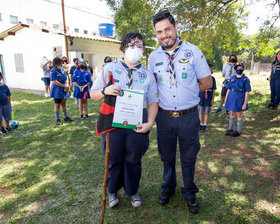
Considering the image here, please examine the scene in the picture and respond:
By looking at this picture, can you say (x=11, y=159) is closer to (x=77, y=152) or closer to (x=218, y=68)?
(x=77, y=152)

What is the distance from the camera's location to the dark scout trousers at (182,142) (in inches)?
100

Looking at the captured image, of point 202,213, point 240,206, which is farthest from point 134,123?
point 240,206

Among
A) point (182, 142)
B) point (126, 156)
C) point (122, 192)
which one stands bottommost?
point (122, 192)

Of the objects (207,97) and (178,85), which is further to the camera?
(207,97)

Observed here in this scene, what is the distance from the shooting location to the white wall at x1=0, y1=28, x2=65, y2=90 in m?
12.8

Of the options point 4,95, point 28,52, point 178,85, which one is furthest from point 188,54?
point 28,52

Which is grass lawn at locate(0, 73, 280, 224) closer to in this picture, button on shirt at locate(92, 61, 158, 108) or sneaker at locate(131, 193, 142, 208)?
sneaker at locate(131, 193, 142, 208)

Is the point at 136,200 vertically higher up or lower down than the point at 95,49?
lower down

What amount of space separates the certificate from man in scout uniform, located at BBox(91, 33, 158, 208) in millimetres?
80

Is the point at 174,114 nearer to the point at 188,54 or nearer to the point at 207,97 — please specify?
the point at 188,54

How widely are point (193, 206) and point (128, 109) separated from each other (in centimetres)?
161

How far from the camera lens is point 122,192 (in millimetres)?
3203

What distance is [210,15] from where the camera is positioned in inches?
287

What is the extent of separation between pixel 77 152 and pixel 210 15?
6447 millimetres
